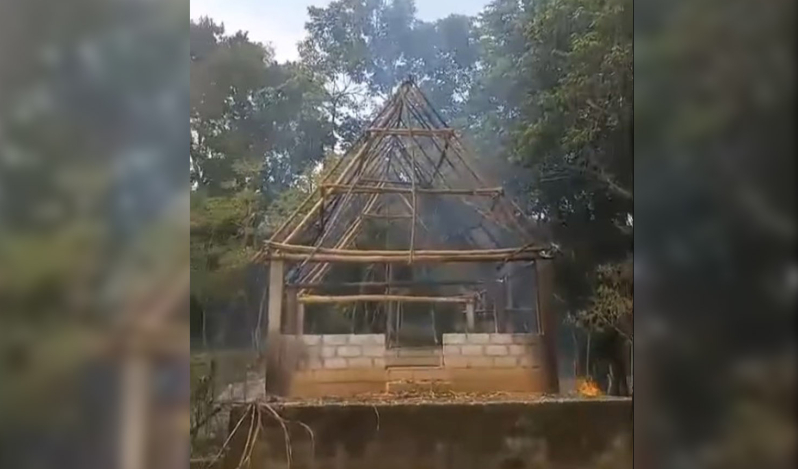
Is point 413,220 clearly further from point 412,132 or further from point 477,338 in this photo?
point 477,338

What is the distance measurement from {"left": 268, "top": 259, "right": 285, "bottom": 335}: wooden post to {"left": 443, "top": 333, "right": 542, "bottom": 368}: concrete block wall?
0.47 metres

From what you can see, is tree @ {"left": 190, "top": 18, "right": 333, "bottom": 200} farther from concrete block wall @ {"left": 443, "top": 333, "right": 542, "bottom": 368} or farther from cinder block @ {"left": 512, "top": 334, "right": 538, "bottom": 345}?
cinder block @ {"left": 512, "top": 334, "right": 538, "bottom": 345}

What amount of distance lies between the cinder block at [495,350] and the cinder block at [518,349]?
0.6 inches

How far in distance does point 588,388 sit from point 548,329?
19 cm

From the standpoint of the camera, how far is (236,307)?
73.0 inches

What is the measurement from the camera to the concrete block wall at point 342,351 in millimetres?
1947

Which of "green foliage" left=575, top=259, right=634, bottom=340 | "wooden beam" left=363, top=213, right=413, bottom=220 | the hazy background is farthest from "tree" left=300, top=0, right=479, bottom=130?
the hazy background

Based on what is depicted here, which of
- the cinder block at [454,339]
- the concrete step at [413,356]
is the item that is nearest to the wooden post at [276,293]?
the concrete step at [413,356]
